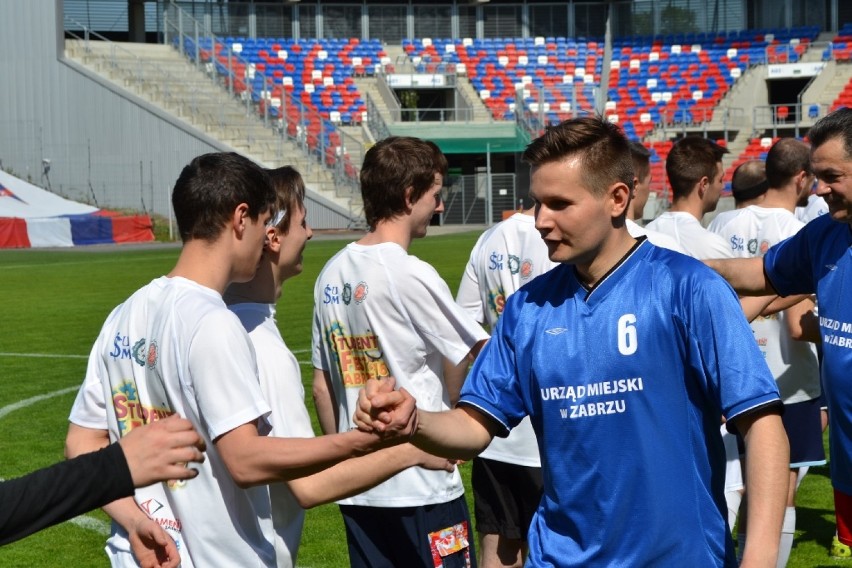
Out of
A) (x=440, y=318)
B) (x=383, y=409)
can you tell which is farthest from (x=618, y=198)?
(x=440, y=318)

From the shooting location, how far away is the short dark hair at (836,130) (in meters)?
4.27

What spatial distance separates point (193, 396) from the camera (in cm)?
315

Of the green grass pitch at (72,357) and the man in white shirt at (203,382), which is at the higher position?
the man in white shirt at (203,382)

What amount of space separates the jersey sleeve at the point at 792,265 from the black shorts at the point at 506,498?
148cm

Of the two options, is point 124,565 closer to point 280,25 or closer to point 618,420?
point 618,420

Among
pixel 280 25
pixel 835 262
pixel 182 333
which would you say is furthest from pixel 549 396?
pixel 280 25

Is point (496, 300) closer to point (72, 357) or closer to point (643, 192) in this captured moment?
point (643, 192)

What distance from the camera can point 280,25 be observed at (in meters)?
51.8

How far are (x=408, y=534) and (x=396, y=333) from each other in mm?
765

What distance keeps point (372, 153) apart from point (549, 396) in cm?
180

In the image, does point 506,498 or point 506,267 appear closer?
point 506,498

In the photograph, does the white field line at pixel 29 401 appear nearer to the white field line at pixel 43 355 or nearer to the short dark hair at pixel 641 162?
the white field line at pixel 43 355

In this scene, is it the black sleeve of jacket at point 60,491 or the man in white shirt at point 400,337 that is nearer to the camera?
the black sleeve of jacket at point 60,491

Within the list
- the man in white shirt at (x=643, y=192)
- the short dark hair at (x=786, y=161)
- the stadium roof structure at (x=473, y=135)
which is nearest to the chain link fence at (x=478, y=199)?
the stadium roof structure at (x=473, y=135)
